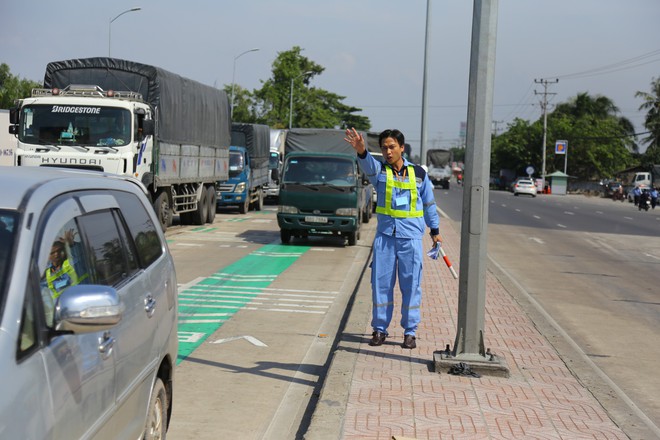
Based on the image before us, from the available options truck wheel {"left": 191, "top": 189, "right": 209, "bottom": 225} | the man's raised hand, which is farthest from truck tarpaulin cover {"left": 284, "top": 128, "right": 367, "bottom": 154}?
the man's raised hand

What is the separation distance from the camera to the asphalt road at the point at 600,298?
7.91 metres

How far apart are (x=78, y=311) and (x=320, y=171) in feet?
59.3

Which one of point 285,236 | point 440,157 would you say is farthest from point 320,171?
point 440,157

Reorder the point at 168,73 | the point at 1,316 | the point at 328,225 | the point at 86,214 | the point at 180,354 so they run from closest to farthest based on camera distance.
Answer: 1. the point at 1,316
2. the point at 86,214
3. the point at 180,354
4. the point at 328,225
5. the point at 168,73

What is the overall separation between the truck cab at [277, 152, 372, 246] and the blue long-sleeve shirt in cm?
1192

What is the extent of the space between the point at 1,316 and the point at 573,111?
119 m

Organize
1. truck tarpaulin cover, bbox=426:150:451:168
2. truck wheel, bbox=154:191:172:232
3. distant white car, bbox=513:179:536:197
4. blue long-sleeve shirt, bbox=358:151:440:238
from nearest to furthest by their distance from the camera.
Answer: blue long-sleeve shirt, bbox=358:151:440:238
truck wheel, bbox=154:191:172:232
distant white car, bbox=513:179:536:197
truck tarpaulin cover, bbox=426:150:451:168

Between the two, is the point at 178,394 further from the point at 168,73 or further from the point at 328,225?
the point at 168,73

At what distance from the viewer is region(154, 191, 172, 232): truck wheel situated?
2153 centimetres

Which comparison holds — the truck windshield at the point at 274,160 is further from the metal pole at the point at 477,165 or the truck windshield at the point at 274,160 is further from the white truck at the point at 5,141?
the metal pole at the point at 477,165

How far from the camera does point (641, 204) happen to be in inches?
2205

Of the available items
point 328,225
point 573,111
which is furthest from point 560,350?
point 573,111

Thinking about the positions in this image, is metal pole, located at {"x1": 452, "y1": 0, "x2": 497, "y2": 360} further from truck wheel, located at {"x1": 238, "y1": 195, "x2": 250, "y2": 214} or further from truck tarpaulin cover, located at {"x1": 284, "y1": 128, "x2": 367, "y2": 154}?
truck wheel, located at {"x1": 238, "y1": 195, "x2": 250, "y2": 214}

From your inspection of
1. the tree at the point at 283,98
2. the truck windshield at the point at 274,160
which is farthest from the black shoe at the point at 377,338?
the tree at the point at 283,98
